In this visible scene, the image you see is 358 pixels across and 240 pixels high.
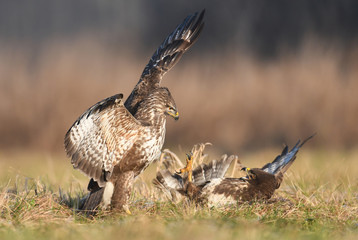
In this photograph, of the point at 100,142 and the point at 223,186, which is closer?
the point at 100,142

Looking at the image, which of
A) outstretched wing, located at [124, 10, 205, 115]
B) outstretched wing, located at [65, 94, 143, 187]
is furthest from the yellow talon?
outstretched wing, located at [124, 10, 205, 115]

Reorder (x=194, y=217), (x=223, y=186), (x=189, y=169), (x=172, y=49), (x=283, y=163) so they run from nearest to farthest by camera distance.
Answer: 1. (x=194, y=217)
2. (x=223, y=186)
3. (x=189, y=169)
4. (x=283, y=163)
5. (x=172, y=49)

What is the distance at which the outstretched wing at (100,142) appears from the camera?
207 inches

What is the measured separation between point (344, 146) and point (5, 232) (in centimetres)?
784

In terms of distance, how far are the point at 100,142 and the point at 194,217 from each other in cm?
119

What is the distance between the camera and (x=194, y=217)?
180 inches

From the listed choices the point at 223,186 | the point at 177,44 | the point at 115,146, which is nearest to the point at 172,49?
the point at 177,44

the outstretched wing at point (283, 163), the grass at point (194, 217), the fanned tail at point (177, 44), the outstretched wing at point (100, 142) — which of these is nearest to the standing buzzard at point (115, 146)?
the outstretched wing at point (100, 142)

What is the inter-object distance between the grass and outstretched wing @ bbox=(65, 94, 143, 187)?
39 cm

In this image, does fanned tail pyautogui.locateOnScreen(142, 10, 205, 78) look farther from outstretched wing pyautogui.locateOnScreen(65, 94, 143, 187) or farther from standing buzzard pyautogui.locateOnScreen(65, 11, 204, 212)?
outstretched wing pyautogui.locateOnScreen(65, 94, 143, 187)

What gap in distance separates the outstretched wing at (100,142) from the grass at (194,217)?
389 millimetres

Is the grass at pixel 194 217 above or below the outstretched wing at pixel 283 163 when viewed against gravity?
below

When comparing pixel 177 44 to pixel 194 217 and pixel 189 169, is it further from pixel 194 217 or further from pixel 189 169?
pixel 194 217

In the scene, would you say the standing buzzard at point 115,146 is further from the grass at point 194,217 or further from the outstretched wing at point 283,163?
the outstretched wing at point 283,163
